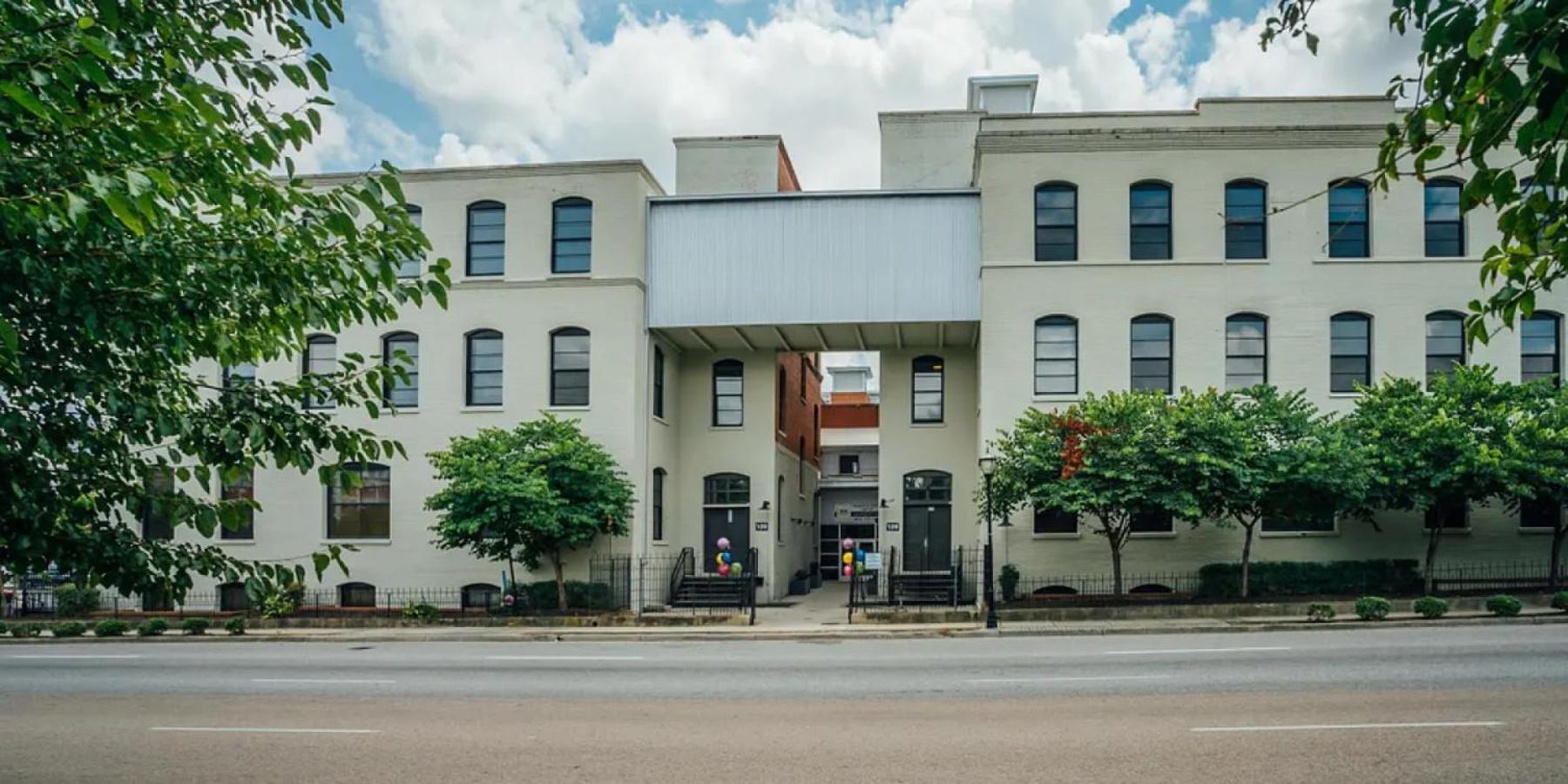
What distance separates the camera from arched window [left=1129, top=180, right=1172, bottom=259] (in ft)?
95.4

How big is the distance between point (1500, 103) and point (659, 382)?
89.7 feet

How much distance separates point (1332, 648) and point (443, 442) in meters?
20.7

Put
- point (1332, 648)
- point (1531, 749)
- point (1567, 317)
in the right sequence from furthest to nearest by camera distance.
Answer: point (1567, 317) < point (1332, 648) < point (1531, 749)

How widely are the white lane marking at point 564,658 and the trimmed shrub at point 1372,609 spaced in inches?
558

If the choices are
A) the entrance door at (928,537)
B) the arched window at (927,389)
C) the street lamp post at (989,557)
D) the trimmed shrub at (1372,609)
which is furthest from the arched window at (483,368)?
the trimmed shrub at (1372,609)

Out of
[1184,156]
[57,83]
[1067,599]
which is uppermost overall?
[1184,156]

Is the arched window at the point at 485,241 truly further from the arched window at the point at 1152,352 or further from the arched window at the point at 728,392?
the arched window at the point at 1152,352

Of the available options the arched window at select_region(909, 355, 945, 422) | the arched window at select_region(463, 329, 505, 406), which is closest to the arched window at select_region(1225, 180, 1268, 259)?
the arched window at select_region(909, 355, 945, 422)

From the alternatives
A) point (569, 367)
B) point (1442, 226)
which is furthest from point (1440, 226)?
point (569, 367)

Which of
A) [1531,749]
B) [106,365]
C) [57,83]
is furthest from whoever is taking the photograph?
[1531,749]

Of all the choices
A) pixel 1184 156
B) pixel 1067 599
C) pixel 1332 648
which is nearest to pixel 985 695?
pixel 1332 648

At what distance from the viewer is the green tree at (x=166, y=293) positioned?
605 cm

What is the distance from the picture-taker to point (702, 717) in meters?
12.5

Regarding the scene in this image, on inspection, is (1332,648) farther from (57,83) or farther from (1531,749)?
(57,83)
